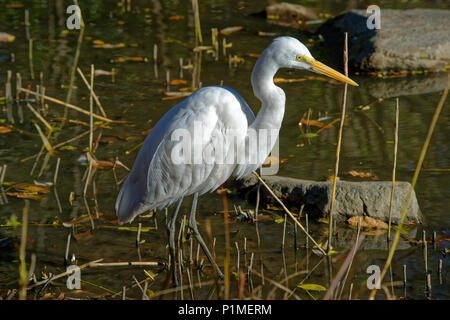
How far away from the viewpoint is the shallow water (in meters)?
4.21

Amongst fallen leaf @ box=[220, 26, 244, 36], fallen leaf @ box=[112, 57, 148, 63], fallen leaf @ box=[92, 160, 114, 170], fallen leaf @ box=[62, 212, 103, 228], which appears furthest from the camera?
fallen leaf @ box=[220, 26, 244, 36]

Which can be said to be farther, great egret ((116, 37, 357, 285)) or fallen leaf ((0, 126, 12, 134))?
fallen leaf ((0, 126, 12, 134))

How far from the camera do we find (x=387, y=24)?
905 centimetres

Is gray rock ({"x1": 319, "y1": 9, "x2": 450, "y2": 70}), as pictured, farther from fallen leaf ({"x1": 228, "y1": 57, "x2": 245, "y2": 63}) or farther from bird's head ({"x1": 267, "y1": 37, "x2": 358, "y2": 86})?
bird's head ({"x1": 267, "y1": 37, "x2": 358, "y2": 86})

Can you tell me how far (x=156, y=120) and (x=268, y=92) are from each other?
2.97m

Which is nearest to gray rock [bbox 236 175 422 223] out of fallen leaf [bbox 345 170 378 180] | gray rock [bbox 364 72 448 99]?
fallen leaf [bbox 345 170 378 180]

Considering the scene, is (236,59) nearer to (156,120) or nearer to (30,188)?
(156,120)

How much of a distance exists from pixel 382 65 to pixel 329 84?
885mm

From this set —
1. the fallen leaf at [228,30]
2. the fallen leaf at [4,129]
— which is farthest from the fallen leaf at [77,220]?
the fallen leaf at [228,30]

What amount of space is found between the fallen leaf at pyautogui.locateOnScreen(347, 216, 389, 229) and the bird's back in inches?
39.0

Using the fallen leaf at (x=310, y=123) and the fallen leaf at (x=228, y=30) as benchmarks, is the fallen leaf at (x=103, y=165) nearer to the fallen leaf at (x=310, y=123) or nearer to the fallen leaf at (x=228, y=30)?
the fallen leaf at (x=310, y=123)

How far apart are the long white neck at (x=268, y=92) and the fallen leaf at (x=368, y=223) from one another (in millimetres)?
1062

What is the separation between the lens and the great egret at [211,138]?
3.97 meters

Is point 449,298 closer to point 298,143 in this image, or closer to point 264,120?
point 264,120
